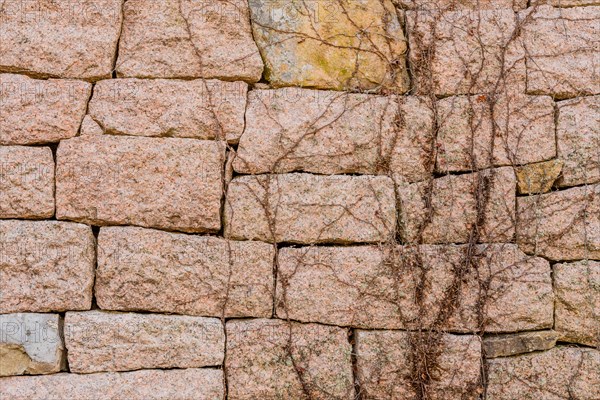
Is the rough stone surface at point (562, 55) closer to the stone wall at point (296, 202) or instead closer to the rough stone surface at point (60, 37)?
the stone wall at point (296, 202)

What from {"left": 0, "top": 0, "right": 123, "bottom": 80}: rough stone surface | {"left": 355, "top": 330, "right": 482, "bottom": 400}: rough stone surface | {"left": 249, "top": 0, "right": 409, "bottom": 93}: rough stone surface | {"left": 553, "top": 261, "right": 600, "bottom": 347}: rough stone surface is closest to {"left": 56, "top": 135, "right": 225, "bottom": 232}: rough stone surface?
{"left": 0, "top": 0, "right": 123, "bottom": 80}: rough stone surface

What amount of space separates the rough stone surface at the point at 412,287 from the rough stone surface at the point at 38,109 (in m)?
1.29

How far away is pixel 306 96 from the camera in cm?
337

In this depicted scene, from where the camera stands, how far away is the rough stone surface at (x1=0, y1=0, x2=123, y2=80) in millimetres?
3223

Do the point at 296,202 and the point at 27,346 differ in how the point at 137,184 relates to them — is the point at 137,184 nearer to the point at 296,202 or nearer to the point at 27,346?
the point at 296,202

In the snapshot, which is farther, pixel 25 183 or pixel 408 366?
pixel 408 366

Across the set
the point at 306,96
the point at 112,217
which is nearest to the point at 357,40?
the point at 306,96

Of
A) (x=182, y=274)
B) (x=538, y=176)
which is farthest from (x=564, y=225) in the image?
(x=182, y=274)

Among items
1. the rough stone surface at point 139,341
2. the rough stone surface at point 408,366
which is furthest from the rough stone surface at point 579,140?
the rough stone surface at point 139,341

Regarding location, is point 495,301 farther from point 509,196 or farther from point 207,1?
point 207,1

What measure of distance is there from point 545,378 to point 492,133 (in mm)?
1325

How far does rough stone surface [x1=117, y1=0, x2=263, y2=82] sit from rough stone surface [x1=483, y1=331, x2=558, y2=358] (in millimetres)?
1875

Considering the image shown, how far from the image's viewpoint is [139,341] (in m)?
3.13

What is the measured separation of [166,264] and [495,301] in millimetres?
1722
